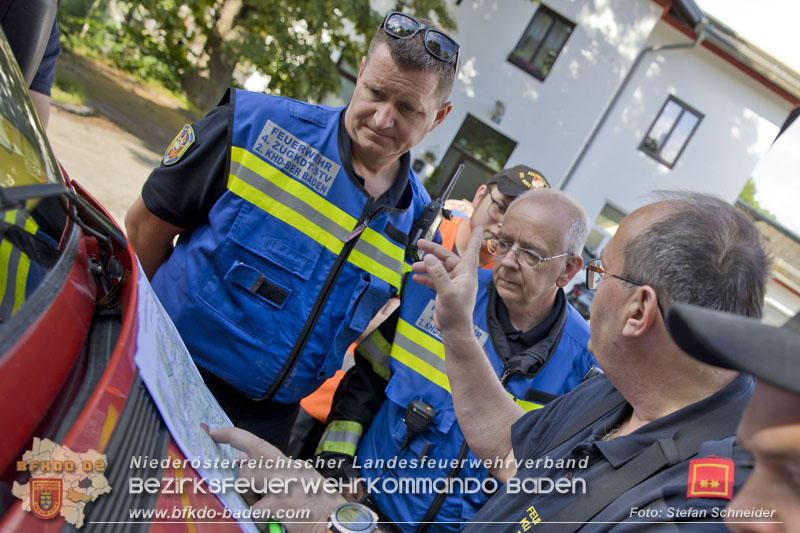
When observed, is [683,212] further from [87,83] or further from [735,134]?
[735,134]

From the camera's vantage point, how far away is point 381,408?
251 centimetres

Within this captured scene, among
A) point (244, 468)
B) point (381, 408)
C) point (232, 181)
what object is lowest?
point (381, 408)

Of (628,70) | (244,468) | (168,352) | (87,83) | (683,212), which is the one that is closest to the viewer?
(168,352)

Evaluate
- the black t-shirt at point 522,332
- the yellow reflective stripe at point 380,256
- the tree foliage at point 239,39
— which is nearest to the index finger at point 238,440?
the yellow reflective stripe at point 380,256

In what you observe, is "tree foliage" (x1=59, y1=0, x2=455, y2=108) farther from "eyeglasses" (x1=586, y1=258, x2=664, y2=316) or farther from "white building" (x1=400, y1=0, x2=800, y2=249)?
"eyeglasses" (x1=586, y1=258, x2=664, y2=316)

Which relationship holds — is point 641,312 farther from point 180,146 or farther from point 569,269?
point 180,146

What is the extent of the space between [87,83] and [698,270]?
535 inches

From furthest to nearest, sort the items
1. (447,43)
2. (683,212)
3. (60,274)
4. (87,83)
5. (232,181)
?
(87,83)
(447,43)
(232,181)
(683,212)
(60,274)

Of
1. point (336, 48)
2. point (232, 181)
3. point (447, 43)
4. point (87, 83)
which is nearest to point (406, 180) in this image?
point (447, 43)

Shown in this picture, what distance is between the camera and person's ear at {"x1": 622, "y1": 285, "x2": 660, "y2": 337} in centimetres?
149

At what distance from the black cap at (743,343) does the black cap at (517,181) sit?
270 centimetres

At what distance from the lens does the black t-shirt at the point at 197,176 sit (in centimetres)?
211

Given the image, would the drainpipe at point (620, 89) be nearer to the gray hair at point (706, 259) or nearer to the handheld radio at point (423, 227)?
the handheld radio at point (423, 227)

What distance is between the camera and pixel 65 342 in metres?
1.04
